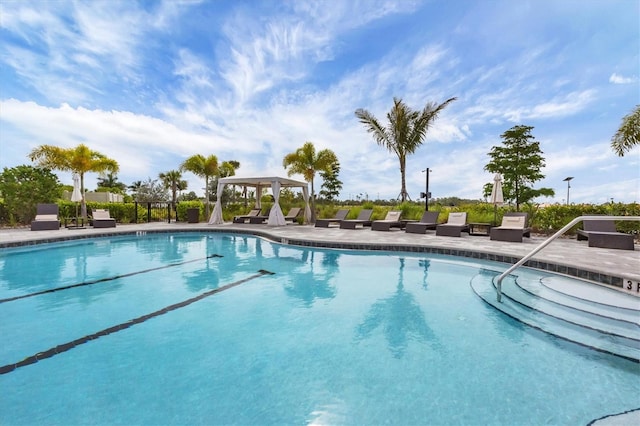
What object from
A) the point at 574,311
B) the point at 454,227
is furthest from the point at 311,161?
the point at 574,311

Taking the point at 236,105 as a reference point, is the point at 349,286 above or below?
below

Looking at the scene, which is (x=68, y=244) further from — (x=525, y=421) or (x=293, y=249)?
(x=525, y=421)

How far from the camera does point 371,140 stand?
18547 millimetres

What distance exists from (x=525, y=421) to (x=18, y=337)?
206 inches

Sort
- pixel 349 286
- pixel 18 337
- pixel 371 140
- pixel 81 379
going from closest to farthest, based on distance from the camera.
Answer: pixel 81 379 < pixel 18 337 < pixel 349 286 < pixel 371 140

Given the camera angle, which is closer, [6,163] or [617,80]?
[617,80]

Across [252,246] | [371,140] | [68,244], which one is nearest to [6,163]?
[68,244]

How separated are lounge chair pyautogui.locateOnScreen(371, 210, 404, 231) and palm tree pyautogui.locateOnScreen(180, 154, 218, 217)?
39.9 ft

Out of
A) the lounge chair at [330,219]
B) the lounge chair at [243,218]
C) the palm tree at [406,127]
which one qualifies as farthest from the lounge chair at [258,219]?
the palm tree at [406,127]

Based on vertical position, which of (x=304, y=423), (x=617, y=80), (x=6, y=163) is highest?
(x=617, y=80)

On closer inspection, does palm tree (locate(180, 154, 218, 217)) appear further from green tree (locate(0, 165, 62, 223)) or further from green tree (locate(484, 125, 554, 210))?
green tree (locate(484, 125, 554, 210))

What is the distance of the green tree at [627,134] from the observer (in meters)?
10.8

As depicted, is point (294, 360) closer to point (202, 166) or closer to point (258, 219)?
point (258, 219)

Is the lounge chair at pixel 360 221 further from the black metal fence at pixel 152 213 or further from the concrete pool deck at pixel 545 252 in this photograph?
the black metal fence at pixel 152 213
